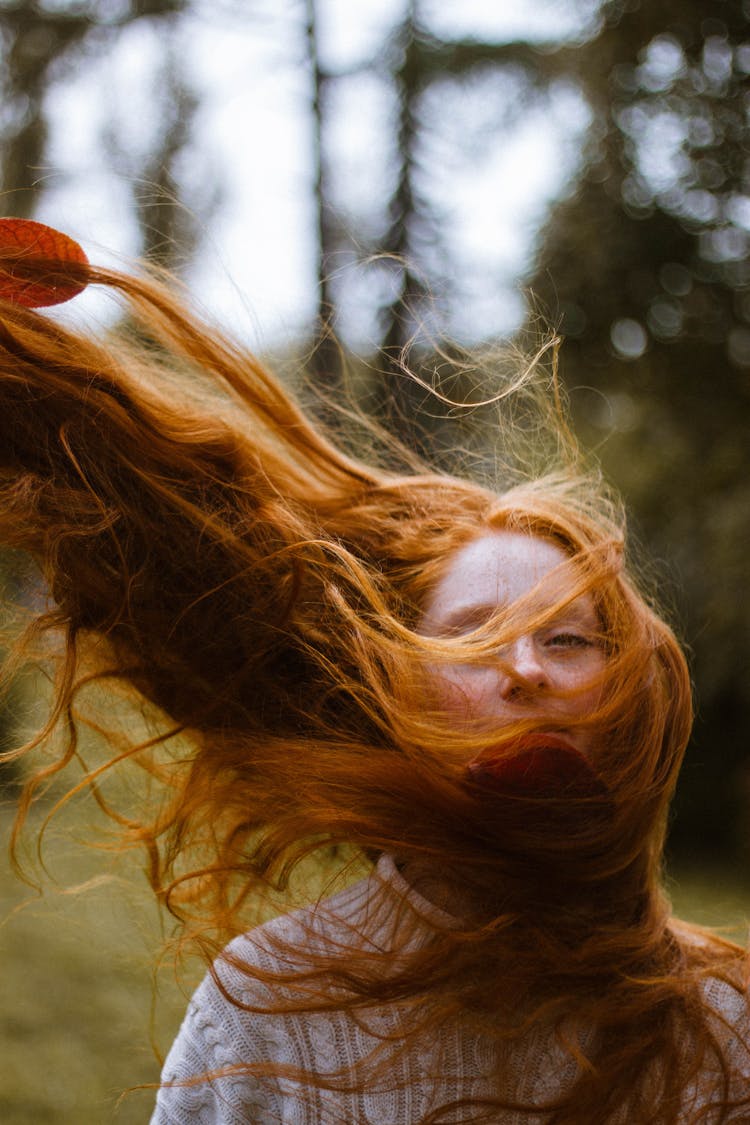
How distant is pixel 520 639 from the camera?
2.66 feet

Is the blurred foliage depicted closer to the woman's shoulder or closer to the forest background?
the forest background

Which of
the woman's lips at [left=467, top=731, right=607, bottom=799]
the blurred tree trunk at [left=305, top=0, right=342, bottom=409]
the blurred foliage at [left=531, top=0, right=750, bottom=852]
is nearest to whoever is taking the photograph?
the woman's lips at [left=467, top=731, right=607, bottom=799]

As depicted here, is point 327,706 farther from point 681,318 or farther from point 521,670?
point 681,318

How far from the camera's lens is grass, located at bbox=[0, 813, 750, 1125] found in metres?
1.78

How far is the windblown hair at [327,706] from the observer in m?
0.78

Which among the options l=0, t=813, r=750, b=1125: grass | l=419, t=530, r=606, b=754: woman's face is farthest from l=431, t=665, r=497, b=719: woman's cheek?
l=0, t=813, r=750, b=1125: grass

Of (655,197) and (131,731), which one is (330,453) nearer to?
(131,731)

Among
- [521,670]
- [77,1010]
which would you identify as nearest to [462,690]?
[521,670]

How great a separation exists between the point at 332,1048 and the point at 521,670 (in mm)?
337

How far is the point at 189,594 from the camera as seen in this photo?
2.77 ft

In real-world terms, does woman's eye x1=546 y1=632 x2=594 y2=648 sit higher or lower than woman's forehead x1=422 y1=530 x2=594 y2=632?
lower

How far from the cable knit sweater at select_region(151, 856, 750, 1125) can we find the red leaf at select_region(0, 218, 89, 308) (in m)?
0.54

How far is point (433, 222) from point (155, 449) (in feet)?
9.21

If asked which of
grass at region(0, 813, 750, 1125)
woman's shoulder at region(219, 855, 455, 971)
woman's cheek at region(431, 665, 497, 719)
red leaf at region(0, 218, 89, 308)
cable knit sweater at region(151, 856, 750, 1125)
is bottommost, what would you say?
grass at region(0, 813, 750, 1125)
